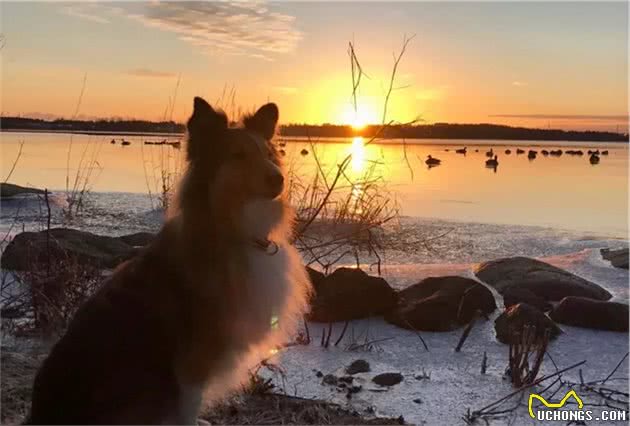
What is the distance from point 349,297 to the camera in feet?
24.3

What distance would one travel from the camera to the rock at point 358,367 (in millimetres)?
5990

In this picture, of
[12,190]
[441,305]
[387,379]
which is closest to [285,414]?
[387,379]

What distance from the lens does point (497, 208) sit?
16.3 meters

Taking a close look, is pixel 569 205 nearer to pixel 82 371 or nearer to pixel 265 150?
pixel 265 150

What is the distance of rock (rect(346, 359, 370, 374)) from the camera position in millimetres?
5990

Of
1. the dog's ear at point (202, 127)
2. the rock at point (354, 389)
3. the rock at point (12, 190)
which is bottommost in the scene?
the rock at point (354, 389)

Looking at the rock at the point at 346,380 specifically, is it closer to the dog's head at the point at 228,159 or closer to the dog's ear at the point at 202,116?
the dog's head at the point at 228,159

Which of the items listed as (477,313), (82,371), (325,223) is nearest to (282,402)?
(82,371)

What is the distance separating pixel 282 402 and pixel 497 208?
12495 millimetres

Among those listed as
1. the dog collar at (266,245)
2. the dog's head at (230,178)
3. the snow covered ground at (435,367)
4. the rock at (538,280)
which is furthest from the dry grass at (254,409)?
the rock at (538,280)

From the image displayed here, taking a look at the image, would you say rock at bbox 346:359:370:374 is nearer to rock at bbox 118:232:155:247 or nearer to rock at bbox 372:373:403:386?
rock at bbox 372:373:403:386

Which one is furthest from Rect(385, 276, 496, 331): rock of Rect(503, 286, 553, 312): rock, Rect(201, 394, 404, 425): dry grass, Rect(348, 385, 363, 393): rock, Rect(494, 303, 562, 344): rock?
Rect(201, 394, 404, 425): dry grass

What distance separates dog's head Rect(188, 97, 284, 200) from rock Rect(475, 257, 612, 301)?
17.7 ft

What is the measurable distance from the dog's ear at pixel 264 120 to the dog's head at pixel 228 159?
0.27 metres
